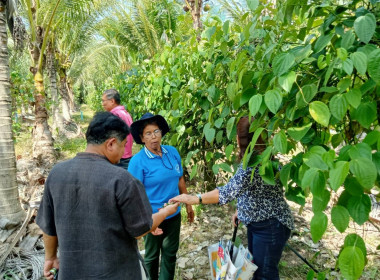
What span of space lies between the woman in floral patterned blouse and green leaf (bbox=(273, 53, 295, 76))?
77 centimetres

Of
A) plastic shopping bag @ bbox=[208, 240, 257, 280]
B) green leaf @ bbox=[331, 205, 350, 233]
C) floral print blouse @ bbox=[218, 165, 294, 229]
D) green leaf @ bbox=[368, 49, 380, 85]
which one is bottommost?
plastic shopping bag @ bbox=[208, 240, 257, 280]

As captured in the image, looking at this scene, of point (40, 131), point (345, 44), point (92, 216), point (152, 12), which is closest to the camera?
point (345, 44)

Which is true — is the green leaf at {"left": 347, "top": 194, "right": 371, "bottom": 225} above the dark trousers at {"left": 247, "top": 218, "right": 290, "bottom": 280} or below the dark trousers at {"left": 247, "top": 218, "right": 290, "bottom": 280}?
above

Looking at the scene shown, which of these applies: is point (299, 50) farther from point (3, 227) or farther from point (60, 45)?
point (60, 45)

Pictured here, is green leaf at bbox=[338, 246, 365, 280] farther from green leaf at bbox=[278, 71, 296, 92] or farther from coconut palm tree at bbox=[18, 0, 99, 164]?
coconut palm tree at bbox=[18, 0, 99, 164]

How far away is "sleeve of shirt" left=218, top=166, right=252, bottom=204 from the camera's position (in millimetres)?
1601

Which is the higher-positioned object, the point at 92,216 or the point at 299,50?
the point at 299,50

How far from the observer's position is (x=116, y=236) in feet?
4.23

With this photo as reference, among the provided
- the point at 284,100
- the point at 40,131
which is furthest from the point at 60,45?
the point at 284,100

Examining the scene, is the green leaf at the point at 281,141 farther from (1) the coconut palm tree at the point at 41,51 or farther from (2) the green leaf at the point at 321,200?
(1) the coconut palm tree at the point at 41,51

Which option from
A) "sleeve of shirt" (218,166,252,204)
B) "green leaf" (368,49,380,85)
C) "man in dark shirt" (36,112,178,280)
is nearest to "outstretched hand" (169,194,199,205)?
"sleeve of shirt" (218,166,252,204)

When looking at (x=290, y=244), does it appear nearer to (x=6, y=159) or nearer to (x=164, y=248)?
(x=164, y=248)

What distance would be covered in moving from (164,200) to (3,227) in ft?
6.71

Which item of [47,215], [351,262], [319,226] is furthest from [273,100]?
[47,215]
